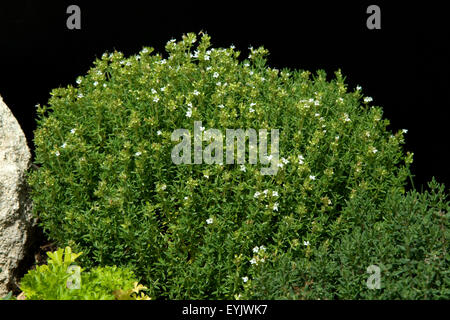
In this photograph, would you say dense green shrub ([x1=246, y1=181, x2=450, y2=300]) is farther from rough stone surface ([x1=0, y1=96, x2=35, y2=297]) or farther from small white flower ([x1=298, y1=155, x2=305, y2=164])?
rough stone surface ([x1=0, y1=96, x2=35, y2=297])

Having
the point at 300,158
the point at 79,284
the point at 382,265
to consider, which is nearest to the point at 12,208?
the point at 79,284

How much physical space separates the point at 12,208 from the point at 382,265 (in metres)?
3.19

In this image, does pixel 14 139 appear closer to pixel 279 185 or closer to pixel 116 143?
pixel 116 143

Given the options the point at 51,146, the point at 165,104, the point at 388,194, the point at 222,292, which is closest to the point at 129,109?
the point at 165,104

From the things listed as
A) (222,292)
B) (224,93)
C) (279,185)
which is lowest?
(222,292)

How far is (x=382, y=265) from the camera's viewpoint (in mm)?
4648

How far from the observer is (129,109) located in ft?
19.6

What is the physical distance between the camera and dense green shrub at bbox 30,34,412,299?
530cm

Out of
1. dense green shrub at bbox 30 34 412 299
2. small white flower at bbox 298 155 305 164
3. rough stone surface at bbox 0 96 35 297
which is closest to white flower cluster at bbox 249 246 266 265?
dense green shrub at bbox 30 34 412 299

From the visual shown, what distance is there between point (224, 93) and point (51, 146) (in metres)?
1.67

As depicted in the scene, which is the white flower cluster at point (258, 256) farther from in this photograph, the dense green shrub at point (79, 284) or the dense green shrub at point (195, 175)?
the dense green shrub at point (79, 284)

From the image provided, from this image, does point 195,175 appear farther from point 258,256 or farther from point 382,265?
point 382,265

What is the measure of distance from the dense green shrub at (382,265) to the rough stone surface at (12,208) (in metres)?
2.17

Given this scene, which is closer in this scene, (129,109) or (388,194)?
(388,194)
